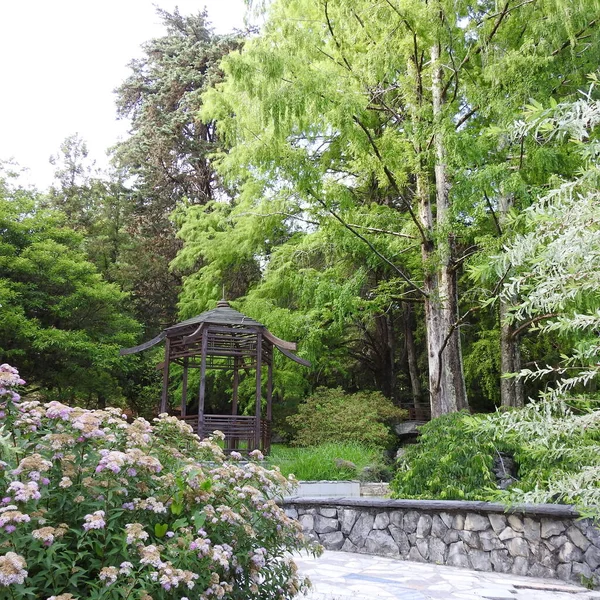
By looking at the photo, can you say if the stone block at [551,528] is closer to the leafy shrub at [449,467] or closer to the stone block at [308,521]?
the leafy shrub at [449,467]

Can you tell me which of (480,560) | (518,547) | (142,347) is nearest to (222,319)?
(142,347)

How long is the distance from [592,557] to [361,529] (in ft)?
6.67

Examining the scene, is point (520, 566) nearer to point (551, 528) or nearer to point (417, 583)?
point (551, 528)

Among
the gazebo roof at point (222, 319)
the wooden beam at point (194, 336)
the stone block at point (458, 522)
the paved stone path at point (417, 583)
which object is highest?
the gazebo roof at point (222, 319)

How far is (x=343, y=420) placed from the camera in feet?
35.0

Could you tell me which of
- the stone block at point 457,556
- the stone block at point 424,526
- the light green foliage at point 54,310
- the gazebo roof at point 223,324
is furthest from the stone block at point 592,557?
the light green foliage at point 54,310

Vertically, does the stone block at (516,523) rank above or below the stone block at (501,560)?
above

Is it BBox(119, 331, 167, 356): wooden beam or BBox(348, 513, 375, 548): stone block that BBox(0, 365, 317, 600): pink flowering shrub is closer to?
BBox(348, 513, 375, 548): stone block

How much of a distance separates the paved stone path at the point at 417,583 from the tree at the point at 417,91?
11.9 ft

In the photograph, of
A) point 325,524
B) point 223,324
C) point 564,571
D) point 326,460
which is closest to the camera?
point 564,571

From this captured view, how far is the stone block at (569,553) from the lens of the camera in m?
4.34

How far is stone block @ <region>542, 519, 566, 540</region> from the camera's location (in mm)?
4422

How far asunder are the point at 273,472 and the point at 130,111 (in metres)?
19.8

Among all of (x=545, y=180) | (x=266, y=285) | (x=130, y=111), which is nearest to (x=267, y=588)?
(x=545, y=180)
